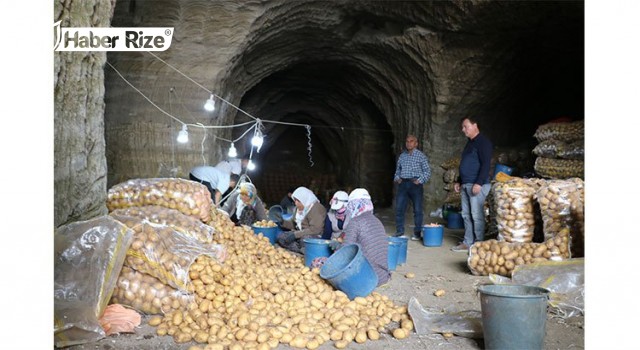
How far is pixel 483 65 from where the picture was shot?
436 inches

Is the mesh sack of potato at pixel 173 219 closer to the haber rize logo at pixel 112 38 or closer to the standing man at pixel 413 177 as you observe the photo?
the haber rize logo at pixel 112 38

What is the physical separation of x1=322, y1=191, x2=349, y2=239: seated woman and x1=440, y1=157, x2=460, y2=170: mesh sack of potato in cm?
606

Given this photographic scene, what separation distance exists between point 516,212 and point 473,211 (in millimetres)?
1255

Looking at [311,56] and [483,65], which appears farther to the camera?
[311,56]

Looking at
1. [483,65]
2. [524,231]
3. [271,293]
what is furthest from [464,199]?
[483,65]

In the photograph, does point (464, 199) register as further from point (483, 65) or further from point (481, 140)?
point (483, 65)

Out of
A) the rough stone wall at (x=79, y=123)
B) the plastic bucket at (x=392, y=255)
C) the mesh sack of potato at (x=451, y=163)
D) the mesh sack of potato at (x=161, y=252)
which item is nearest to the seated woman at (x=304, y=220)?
the plastic bucket at (x=392, y=255)

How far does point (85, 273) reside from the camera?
3779mm

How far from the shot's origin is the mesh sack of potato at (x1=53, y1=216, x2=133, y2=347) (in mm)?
3495

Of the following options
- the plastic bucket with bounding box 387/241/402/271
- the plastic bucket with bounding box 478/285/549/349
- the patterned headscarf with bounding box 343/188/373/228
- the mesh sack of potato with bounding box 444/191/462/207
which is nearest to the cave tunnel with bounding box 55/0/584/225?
the mesh sack of potato with bounding box 444/191/462/207

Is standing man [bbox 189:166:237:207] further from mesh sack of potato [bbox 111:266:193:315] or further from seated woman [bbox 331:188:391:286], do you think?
mesh sack of potato [bbox 111:266:193:315]

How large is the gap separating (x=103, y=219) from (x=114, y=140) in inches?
201

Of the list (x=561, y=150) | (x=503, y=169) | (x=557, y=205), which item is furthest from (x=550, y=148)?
(x=557, y=205)

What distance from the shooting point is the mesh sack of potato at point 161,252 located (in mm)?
4113
